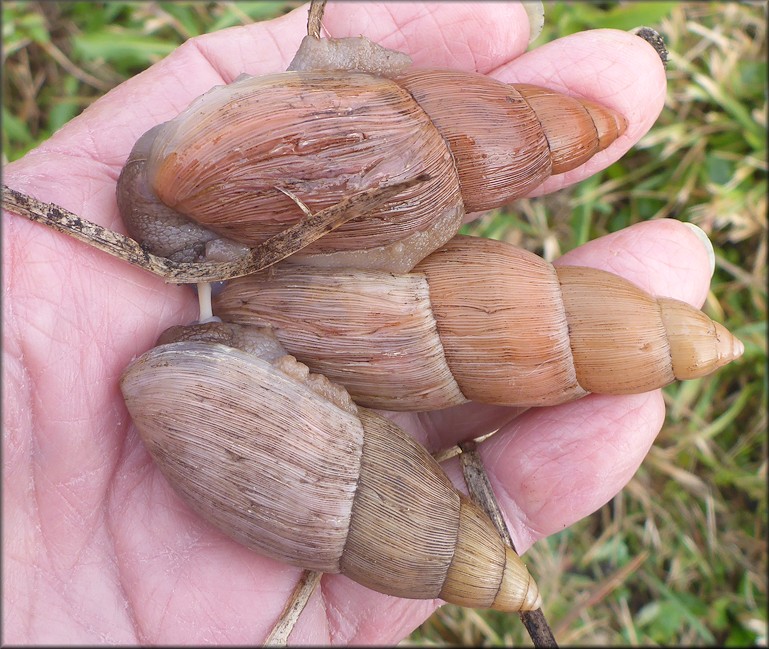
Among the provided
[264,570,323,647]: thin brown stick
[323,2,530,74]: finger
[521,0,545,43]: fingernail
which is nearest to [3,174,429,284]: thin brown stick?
[323,2,530,74]: finger

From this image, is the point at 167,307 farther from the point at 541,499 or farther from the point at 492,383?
the point at 541,499

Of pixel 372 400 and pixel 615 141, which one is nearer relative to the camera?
pixel 372 400

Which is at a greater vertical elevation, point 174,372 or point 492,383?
point 174,372

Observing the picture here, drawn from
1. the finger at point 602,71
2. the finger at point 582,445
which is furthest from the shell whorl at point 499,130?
the finger at point 582,445

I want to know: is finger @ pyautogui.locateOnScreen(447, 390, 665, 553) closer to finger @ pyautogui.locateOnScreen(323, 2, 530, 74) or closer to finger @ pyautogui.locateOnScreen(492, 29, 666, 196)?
finger @ pyautogui.locateOnScreen(492, 29, 666, 196)

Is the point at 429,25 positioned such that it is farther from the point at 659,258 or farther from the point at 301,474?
the point at 301,474

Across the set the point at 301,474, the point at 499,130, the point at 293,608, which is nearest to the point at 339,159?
the point at 499,130

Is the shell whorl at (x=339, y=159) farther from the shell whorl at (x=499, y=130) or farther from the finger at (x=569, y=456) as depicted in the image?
the finger at (x=569, y=456)

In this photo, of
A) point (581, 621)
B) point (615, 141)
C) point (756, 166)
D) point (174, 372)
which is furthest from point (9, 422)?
point (756, 166)
